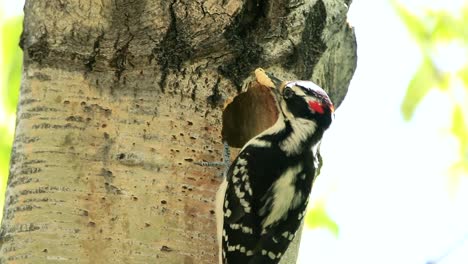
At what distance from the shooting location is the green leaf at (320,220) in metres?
4.29

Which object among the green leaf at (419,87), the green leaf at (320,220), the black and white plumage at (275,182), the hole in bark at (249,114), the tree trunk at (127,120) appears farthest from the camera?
the green leaf at (320,220)

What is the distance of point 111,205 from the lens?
2869mm

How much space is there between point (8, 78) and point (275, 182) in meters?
1.52

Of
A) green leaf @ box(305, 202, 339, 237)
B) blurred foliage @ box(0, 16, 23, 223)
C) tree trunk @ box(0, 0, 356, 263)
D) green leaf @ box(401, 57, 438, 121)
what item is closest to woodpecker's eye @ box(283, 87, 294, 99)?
tree trunk @ box(0, 0, 356, 263)

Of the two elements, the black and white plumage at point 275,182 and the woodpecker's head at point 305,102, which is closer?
the black and white plumage at point 275,182

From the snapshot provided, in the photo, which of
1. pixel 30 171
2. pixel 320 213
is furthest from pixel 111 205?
pixel 320 213

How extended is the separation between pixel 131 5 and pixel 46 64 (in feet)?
1.36

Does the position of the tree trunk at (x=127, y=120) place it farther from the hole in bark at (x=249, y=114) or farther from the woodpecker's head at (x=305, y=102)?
the hole in bark at (x=249, y=114)

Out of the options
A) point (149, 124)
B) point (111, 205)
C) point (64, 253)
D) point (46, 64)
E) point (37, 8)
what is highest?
point (37, 8)

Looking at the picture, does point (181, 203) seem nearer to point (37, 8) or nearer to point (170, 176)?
point (170, 176)

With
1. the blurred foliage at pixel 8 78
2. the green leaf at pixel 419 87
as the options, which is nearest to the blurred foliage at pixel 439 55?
the green leaf at pixel 419 87

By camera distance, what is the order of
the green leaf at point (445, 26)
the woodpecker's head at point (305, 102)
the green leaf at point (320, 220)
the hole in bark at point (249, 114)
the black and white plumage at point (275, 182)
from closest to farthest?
the black and white plumage at point (275, 182) < the woodpecker's head at point (305, 102) < the hole in bark at point (249, 114) < the green leaf at point (445, 26) < the green leaf at point (320, 220)

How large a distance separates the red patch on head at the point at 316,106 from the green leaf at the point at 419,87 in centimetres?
62

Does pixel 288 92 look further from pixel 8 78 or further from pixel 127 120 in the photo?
pixel 8 78
